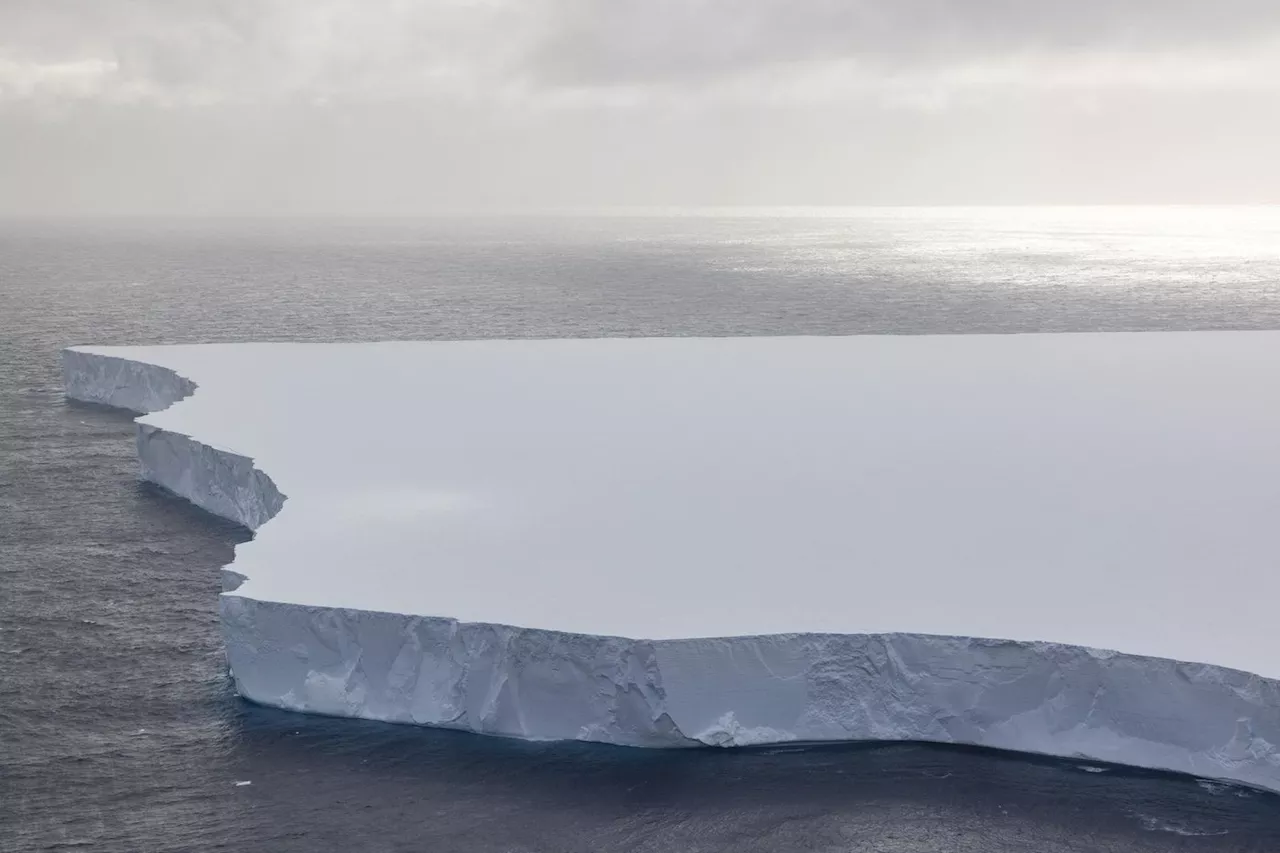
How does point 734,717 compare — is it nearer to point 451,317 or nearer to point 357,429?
point 357,429

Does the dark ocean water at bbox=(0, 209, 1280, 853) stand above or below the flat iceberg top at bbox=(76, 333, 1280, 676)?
below

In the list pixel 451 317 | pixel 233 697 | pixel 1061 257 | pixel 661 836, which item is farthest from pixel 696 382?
pixel 1061 257

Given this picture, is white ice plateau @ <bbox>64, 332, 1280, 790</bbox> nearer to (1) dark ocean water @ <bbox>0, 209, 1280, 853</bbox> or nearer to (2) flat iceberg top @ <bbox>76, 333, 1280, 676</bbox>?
(2) flat iceberg top @ <bbox>76, 333, 1280, 676</bbox>

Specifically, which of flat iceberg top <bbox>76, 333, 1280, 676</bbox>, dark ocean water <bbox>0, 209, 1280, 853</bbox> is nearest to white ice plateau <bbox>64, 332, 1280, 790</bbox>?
flat iceberg top <bbox>76, 333, 1280, 676</bbox>

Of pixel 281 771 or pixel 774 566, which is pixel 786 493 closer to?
pixel 774 566

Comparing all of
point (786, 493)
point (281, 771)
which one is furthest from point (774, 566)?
point (281, 771)
